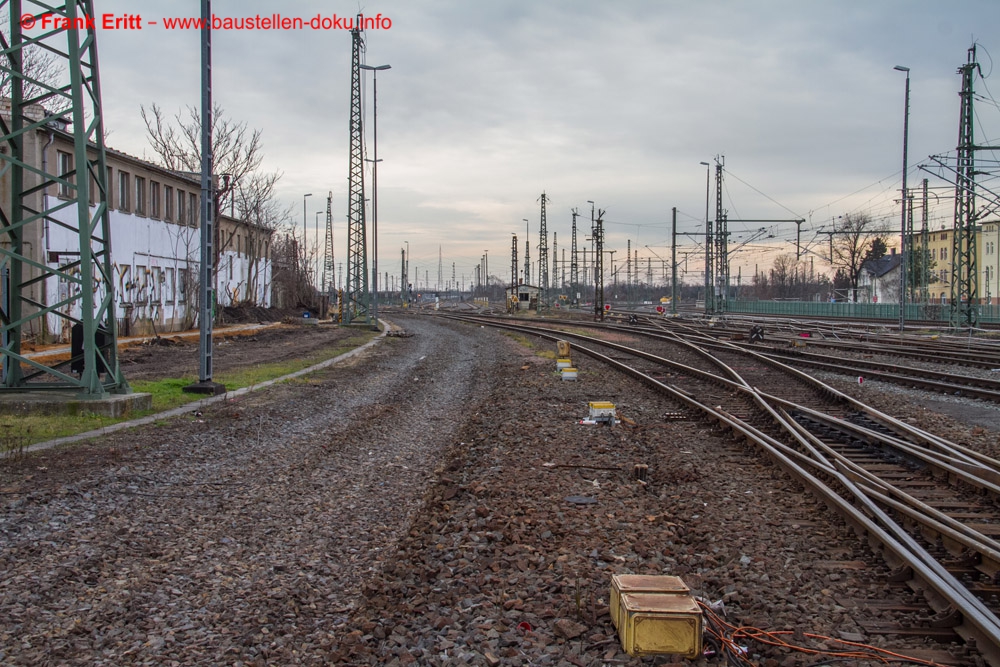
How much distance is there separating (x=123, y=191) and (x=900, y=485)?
31.6 meters

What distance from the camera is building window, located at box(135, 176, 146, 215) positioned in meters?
33.0

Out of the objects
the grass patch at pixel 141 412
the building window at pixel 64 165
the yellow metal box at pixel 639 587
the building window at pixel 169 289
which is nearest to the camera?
the yellow metal box at pixel 639 587

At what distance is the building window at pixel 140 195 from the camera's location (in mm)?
33031

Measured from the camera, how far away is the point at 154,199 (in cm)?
3484

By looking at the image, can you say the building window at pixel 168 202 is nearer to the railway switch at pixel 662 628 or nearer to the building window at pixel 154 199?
the building window at pixel 154 199

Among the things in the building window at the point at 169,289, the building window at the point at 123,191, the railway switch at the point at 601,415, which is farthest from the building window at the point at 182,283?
the railway switch at the point at 601,415

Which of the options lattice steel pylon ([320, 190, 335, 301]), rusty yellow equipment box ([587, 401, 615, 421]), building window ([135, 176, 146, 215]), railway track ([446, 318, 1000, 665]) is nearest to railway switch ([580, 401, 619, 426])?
rusty yellow equipment box ([587, 401, 615, 421])

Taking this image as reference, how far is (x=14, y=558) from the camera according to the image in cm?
564

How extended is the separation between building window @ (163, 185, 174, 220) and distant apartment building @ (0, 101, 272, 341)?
0.15 feet

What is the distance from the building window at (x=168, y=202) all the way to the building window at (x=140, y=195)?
6.46ft

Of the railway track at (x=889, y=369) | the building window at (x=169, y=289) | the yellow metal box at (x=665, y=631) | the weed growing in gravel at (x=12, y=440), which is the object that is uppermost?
the building window at (x=169, y=289)

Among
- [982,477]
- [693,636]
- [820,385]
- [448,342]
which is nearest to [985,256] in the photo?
[448,342]

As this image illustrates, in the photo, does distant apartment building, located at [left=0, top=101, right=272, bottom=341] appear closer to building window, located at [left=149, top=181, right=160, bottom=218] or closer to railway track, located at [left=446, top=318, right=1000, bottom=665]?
building window, located at [left=149, top=181, right=160, bottom=218]

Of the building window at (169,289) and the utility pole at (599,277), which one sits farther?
the utility pole at (599,277)
